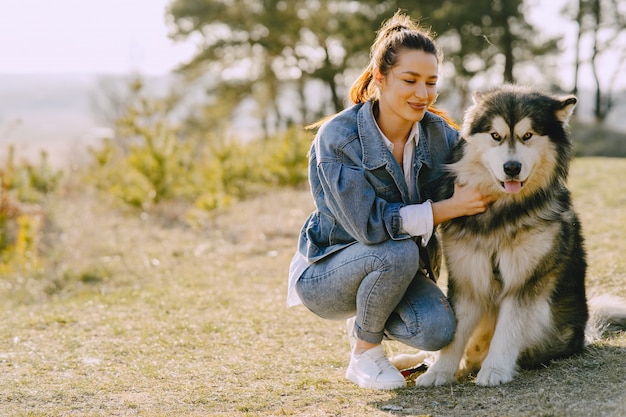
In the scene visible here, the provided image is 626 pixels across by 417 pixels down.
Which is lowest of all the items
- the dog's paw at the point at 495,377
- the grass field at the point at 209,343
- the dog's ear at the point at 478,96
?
the grass field at the point at 209,343

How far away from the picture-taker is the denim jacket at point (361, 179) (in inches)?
119

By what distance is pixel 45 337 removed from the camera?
4.39 meters

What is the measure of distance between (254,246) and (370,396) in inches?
176

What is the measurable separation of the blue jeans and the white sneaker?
0.08 meters

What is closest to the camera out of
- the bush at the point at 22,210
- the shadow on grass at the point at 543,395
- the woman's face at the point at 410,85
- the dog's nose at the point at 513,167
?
the shadow on grass at the point at 543,395

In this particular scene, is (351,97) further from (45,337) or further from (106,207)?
(106,207)

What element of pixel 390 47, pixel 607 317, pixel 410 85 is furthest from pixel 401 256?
pixel 607 317

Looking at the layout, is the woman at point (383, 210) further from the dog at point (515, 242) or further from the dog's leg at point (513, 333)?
the dog's leg at point (513, 333)

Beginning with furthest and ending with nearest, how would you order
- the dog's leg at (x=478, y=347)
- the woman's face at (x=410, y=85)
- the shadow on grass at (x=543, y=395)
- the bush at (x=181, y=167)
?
the bush at (x=181, y=167)
the dog's leg at (x=478, y=347)
the woman's face at (x=410, y=85)
the shadow on grass at (x=543, y=395)

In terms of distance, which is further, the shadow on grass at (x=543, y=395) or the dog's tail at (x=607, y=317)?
the dog's tail at (x=607, y=317)

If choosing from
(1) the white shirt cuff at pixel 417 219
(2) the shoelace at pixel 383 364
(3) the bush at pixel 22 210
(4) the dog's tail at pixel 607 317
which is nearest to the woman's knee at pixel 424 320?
(2) the shoelace at pixel 383 364

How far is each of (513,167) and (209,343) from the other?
2.28 m

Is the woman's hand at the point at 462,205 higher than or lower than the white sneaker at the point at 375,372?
higher

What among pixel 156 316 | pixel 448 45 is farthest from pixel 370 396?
pixel 448 45
